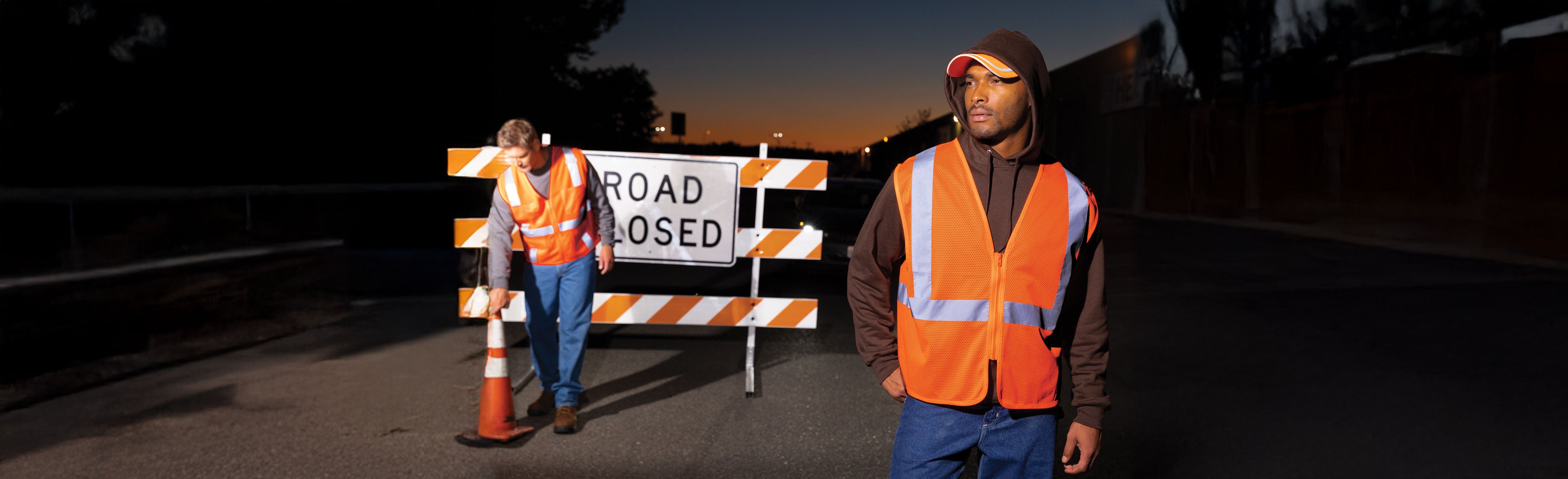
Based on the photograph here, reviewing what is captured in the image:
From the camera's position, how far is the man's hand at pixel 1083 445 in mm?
2379

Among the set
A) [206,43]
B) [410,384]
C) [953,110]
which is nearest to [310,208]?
[206,43]

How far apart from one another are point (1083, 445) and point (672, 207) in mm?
4491

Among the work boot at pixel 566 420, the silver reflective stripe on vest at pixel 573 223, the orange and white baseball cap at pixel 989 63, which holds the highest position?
the orange and white baseball cap at pixel 989 63

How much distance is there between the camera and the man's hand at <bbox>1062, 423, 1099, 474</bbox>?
2.38 meters

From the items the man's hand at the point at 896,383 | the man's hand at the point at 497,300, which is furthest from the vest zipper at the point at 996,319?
the man's hand at the point at 497,300

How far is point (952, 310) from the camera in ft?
7.49

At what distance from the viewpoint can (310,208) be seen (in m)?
24.0

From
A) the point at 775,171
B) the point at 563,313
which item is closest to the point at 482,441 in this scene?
the point at 563,313

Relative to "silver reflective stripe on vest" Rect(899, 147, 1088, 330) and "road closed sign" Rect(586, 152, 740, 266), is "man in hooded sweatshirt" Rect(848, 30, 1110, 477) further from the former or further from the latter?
"road closed sign" Rect(586, 152, 740, 266)

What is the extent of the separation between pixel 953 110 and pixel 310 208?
80.7 feet

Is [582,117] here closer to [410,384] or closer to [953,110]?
[410,384]

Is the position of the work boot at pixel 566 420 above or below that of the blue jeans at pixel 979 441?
below

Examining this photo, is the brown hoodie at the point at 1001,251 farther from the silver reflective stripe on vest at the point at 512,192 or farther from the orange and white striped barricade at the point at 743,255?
the orange and white striped barricade at the point at 743,255

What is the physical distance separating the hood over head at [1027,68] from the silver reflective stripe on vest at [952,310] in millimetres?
353
